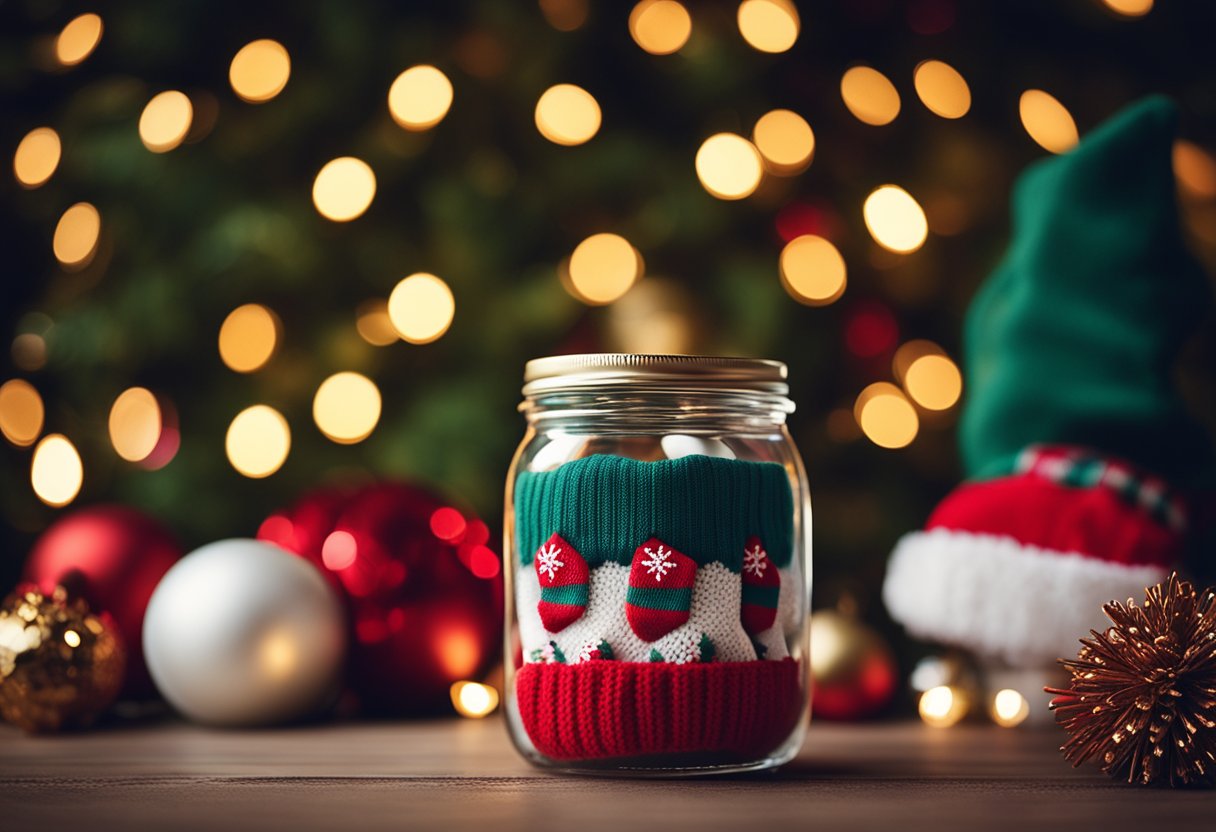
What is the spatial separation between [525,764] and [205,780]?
18 cm

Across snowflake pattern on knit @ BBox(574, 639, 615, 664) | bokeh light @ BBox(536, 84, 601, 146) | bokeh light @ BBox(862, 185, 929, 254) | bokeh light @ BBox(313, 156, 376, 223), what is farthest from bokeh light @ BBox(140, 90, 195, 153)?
snowflake pattern on knit @ BBox(574, 639, 615, 664)

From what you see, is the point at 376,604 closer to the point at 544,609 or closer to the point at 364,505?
the point at 364,505

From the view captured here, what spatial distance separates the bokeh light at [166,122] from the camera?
1149 millimetres

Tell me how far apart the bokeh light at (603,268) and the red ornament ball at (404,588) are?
288 millimetres

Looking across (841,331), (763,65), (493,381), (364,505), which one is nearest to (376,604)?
(364,505)

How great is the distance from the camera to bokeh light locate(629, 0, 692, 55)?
1188mm

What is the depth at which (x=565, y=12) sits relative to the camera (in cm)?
120

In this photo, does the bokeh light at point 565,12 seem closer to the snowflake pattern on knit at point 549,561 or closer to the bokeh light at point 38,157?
the bokeh light at point 38,157

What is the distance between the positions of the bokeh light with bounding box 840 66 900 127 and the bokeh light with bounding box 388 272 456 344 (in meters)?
0.45

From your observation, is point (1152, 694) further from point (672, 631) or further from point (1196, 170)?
point (1196, 170)

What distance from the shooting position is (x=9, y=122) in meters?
1.21

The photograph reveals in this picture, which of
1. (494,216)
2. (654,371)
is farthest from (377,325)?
(654,371)

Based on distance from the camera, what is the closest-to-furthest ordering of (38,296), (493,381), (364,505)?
(364,505) → (493,381) → (38,296)

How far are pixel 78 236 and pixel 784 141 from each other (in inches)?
28.1
